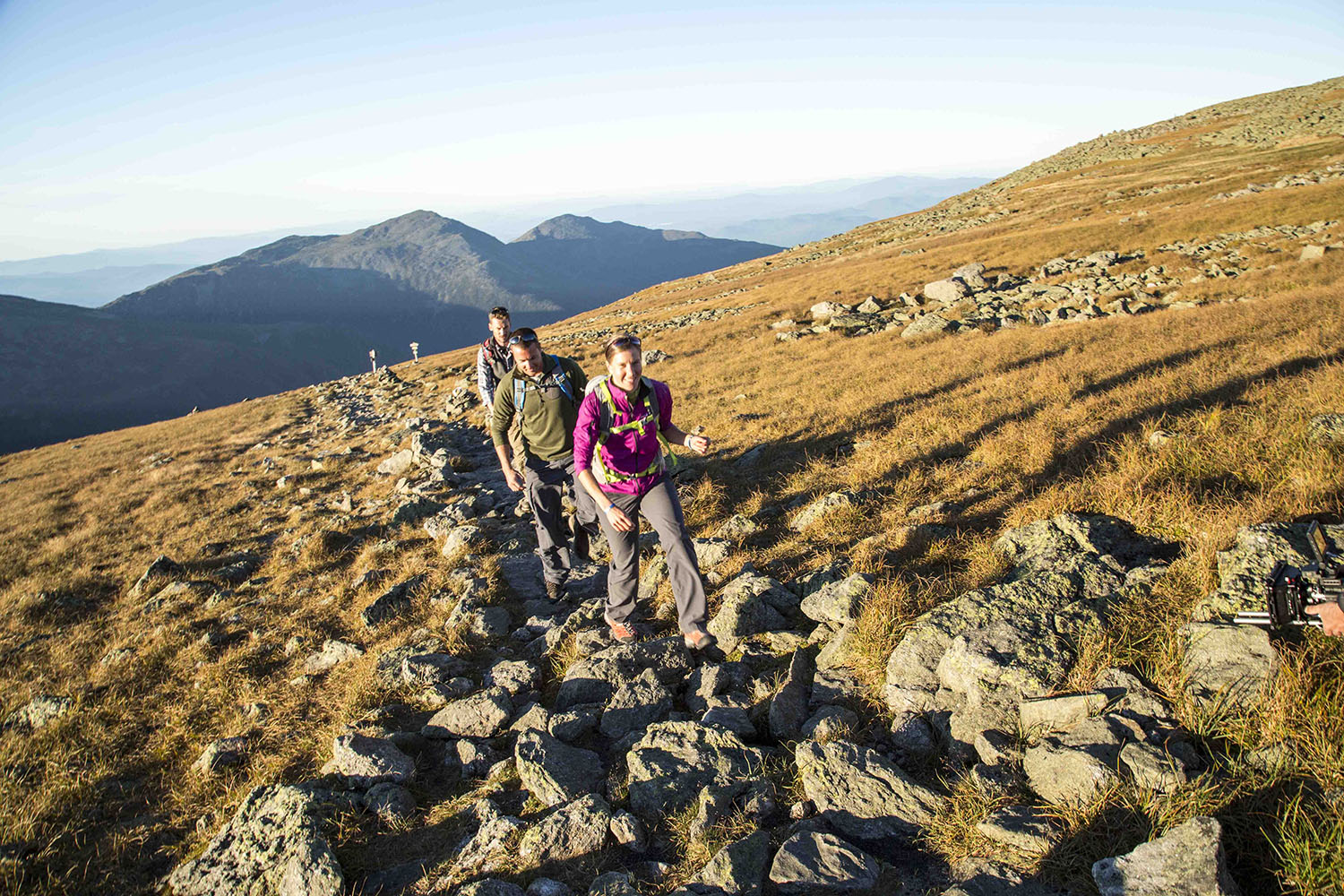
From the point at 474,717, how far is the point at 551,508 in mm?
2804

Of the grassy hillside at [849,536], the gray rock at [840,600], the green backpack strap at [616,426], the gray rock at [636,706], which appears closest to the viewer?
the grassy hillside at [849,536]

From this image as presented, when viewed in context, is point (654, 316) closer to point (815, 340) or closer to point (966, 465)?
point (815, 340)

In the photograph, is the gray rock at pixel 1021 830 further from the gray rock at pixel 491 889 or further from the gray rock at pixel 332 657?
the gray rock at pixel 332 657

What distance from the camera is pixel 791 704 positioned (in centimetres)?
468

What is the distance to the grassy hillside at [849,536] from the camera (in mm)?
3443

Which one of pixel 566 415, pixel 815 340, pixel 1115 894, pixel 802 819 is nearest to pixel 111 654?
pixel 566 415

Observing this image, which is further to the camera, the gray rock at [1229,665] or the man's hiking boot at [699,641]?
the man's hiking boot at [699,641]

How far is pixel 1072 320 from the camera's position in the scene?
1786 centimetres

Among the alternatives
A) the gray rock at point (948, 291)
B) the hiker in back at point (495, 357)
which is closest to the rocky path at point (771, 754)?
the hiker in back at point (495, 357)

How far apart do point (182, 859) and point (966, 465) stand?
8806mm

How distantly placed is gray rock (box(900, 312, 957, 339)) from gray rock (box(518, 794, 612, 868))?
18.7 m

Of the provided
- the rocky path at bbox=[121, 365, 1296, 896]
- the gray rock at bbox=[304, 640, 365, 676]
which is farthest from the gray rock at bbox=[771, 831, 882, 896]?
the gray rock at bbox=[304, 640, 365, 676]

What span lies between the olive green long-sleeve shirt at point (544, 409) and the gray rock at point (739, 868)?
16.0 feet

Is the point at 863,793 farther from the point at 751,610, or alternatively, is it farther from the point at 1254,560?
the point at 1254,560
